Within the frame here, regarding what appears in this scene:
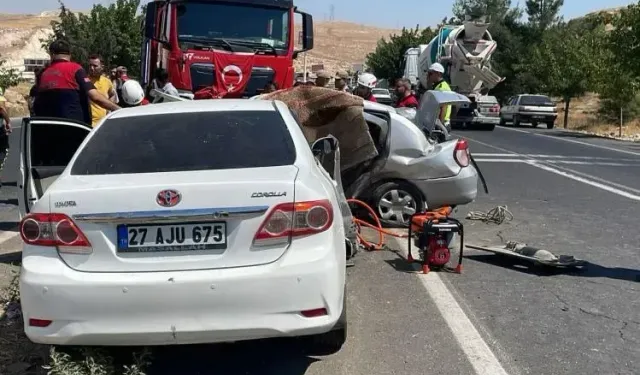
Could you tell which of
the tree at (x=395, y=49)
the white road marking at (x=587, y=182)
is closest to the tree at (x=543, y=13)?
the tree at (x=395, y=49)

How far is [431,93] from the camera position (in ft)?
29.0

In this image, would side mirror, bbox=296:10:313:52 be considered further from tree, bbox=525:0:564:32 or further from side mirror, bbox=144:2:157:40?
tree, bbox=525:0:564:32

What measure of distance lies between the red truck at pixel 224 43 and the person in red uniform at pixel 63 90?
3.82 metres

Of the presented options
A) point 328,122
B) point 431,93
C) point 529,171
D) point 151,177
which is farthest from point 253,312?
point 529,171

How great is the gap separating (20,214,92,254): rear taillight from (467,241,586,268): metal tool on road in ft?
14.1

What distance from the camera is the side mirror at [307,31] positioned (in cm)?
1234

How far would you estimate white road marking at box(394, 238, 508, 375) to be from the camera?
14.8ft

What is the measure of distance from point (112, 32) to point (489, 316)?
120 ft

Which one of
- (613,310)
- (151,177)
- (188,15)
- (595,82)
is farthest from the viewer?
(595,82)

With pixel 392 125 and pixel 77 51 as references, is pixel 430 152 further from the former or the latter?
pixel 77 51

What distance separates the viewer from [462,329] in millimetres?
5156

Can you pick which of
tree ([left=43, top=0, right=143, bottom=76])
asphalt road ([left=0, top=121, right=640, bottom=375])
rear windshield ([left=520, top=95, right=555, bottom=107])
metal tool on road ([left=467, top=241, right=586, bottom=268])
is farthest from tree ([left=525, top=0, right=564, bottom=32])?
metal tool on road ([left=467, top=241, right=586, bottom=268])

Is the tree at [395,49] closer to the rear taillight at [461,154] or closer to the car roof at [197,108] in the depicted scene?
the rear taillight at [461,154]

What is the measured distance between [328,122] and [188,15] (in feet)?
15.9
